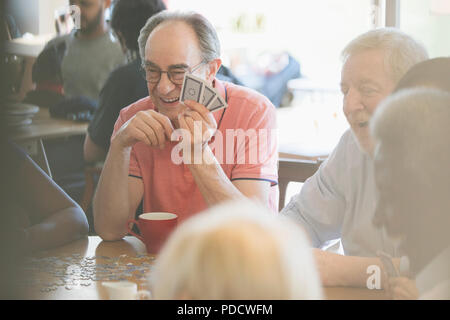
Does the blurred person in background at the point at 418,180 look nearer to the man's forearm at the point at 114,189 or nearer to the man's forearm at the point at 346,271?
the man's forearm at the point at 346,271

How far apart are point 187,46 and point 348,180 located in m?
0.64

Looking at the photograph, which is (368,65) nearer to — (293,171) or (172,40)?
(172,40)

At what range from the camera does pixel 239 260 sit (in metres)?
0.65

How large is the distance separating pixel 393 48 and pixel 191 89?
0.54m

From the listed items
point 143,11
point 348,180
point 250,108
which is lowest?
point 348,180

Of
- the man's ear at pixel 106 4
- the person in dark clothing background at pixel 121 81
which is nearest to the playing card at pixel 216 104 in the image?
Result: the person in dark clothing background at pixel 121 81

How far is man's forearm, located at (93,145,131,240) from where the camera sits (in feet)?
5.54

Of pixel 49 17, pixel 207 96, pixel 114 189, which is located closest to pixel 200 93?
Result: pixel 207 96

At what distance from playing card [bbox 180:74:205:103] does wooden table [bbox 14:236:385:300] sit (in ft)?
1.36


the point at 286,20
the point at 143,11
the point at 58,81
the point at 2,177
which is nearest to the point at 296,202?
the point at 2,177

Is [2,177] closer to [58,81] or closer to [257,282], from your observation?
[257,282]

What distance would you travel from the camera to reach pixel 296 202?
5.17 feet

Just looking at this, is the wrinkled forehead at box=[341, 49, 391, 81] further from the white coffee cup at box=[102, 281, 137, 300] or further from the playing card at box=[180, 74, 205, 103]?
the white coffee cup at box=[102, 281, 137, 300]

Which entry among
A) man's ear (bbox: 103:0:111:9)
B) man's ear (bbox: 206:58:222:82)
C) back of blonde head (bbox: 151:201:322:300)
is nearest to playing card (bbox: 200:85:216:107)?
man's ear (bbox: 206:58:222:82)
